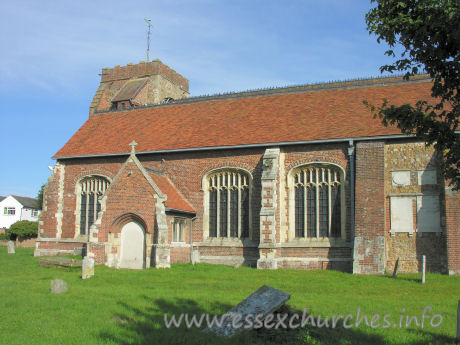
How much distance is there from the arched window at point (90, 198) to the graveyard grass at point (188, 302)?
6712 millimetres

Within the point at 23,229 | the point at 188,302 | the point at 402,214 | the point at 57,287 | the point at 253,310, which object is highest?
the point at 402,214

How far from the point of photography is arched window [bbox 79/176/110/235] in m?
25.6

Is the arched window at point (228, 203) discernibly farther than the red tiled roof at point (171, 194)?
Yes

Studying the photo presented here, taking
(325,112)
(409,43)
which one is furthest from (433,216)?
(409,43)

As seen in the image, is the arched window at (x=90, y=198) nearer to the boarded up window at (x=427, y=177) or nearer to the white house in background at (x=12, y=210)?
the boarded up window at (x=427, y=177)

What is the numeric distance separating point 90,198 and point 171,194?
20.9 feet

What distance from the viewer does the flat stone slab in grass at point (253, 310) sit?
26.7 feet

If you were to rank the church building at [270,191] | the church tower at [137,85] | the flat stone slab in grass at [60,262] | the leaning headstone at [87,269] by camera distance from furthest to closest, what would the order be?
1. the church tower at [137,85]
2. the church building at [270,191]
3. the flat stone slab in grass at [60,262]
4. the leaning headstone at [87,269]

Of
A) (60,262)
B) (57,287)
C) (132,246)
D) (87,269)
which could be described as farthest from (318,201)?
(57,287)

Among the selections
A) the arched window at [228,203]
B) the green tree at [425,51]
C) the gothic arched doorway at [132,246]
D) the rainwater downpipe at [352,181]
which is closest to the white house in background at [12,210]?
the gothic arched doorway at [132,246]

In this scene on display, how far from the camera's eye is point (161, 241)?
19.6 meters

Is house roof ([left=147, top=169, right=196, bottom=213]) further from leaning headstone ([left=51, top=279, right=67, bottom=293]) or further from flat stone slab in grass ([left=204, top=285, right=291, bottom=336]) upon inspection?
flat stone slab in grass ([left=204, top=285, right=291, bottom=336])

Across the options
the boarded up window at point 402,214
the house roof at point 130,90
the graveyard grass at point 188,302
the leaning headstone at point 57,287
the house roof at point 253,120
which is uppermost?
the house roof at point 130,90

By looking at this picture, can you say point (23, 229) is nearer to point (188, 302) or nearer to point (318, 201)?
point (318, 201)
